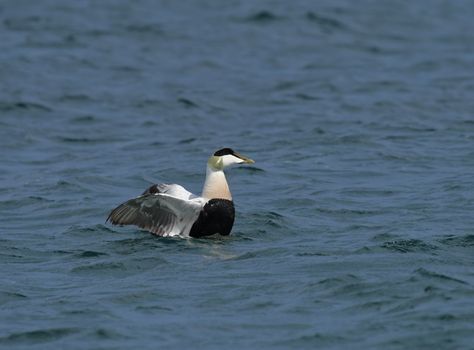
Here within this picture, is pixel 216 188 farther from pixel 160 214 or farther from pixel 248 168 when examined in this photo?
pixel 248 168

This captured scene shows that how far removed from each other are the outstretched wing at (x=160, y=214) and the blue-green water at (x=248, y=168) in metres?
0.20

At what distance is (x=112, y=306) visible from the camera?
11.0 m

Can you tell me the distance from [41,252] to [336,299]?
151 inches

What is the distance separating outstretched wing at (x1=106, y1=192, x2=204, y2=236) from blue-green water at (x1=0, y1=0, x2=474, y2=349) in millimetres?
195

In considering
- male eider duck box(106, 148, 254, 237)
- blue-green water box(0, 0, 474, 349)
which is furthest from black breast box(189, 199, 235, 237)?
blue-green water box(0, 0, 474, 349)

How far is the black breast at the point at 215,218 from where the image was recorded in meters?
13.7

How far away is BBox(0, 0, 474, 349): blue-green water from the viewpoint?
10.6 m

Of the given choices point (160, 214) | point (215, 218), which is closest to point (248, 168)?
point (160, 214)

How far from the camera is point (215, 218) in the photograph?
1373cm

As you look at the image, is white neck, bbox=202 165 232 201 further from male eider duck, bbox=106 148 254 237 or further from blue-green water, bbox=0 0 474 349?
blue-green water, bbox=0 0 474 349

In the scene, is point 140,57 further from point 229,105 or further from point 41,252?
point 41,252

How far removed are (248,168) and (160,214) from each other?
15.7ft

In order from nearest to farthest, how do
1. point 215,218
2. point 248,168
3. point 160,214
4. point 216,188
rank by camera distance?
point 215,218
point 216,188
point 160,214
point 248,168

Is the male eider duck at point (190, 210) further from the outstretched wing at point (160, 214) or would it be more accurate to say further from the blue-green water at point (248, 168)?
the blue-green water at point (248, 168)
